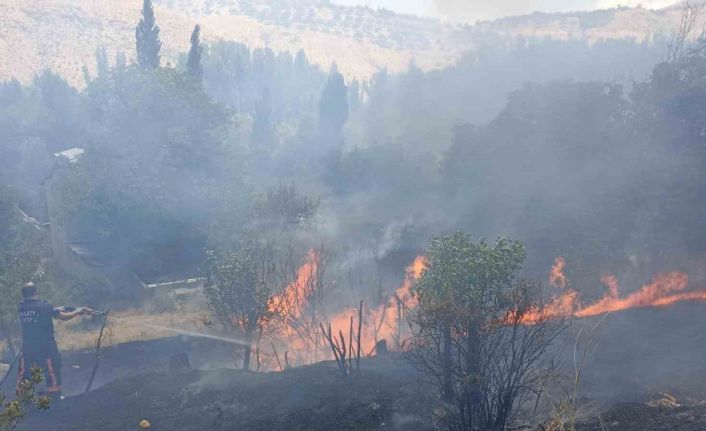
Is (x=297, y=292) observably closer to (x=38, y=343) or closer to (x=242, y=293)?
(x=242, y=293)

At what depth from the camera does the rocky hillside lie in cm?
10950

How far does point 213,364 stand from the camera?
21.5m

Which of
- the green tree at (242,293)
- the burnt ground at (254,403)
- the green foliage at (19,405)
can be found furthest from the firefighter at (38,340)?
the green foliage at (19,405)

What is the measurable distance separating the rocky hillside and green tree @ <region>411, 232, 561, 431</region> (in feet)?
328

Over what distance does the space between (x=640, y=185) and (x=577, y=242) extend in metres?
5.62

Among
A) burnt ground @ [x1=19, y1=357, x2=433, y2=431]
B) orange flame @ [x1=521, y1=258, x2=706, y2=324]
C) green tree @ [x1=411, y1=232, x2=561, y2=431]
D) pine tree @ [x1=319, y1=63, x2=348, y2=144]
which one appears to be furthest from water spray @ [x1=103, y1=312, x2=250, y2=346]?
pine tree @ [x1=319, y1=63, x2=348, y2=144]

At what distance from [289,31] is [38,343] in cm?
16050

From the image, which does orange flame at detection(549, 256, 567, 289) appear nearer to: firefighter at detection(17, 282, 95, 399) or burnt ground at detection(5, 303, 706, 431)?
burnt ground at detection(5, 303, 706, 431)

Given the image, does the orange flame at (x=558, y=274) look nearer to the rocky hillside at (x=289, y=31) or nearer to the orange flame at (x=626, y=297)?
the orange flame at (x=626, y=297)

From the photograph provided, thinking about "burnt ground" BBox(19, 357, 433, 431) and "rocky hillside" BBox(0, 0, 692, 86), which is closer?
"burnt ground" BBox(19, 357, 433, 431)

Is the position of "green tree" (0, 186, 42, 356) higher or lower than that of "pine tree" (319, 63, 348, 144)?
lower

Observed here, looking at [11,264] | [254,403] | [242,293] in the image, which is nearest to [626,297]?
[242,293]

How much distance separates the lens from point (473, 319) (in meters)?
11.6

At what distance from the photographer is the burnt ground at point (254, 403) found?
14.5m
